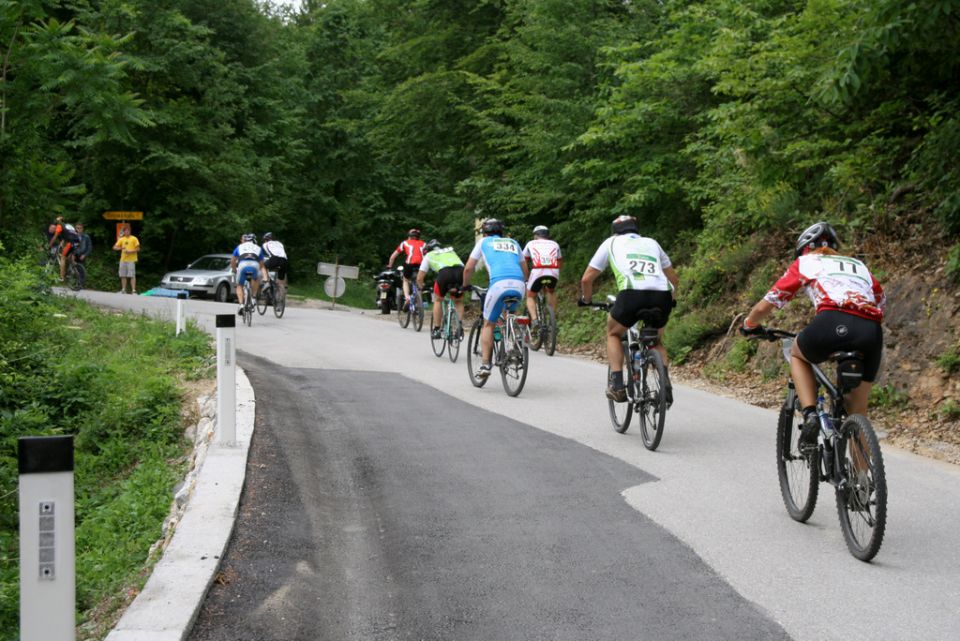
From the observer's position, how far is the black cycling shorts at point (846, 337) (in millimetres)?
6293

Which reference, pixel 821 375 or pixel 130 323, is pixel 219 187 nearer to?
pixel 130 323

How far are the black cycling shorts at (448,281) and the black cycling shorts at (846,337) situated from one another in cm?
1011

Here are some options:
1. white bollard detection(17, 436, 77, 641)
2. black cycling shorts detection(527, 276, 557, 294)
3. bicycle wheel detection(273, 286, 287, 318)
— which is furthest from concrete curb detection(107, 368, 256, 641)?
bicycle wheel detection(273, 286, 287, 318)

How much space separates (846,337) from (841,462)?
733mm

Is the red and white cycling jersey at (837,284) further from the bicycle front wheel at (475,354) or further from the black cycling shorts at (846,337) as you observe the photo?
the bicycle front wheel at (475,354)

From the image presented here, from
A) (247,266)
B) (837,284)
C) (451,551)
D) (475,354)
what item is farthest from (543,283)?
(451,551)

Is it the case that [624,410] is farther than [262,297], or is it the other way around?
[262,297]

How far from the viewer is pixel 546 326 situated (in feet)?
57.2

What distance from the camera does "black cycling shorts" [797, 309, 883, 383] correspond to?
20.6ft

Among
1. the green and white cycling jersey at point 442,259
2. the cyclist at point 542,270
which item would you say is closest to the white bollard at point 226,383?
the green and white cycling jersey at point 442,259

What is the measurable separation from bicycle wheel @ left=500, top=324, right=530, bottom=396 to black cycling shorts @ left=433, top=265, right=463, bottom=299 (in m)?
3.89

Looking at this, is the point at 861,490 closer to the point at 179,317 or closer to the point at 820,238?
the point at 820,238

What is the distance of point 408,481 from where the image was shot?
793 centimetres

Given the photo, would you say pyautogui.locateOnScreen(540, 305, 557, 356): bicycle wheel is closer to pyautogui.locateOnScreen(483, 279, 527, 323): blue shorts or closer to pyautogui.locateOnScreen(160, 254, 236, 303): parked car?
pyautogui.locateOnScreen(483, 279, 527, 323): blue shorts
